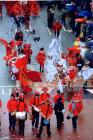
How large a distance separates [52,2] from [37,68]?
14.4 m

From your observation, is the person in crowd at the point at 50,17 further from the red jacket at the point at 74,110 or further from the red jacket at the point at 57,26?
the red jacket at the point at 74,110

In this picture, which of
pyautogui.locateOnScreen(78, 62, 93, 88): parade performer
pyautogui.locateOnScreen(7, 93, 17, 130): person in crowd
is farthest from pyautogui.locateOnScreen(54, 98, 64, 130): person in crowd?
pyautogui.locateOnScreen(78, 62, 93, 88): parade performer

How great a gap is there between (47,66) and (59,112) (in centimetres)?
649

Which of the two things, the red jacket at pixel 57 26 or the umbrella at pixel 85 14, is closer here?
the umbrella at pixel 85 14

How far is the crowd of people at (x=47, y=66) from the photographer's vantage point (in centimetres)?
2805

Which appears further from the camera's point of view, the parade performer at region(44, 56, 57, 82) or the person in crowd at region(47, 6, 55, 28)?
the person in crowd at region(47, 6, 55, 28)

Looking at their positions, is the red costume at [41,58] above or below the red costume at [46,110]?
above

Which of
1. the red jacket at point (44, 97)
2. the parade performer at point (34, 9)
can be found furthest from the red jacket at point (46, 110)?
the parade performer at point (34, 9)

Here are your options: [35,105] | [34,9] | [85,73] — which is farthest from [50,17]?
[35,105]

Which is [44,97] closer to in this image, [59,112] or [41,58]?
[59,112]

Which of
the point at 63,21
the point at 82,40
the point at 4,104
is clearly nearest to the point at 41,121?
the point at 4,104

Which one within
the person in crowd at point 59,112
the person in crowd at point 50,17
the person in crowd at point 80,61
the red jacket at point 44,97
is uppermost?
the person in crowd at point 50,17

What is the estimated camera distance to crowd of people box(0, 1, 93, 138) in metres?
28.0

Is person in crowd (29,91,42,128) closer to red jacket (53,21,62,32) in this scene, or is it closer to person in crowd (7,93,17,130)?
person in crowd (7,93,17,130)
